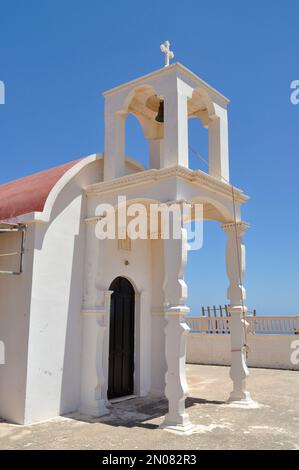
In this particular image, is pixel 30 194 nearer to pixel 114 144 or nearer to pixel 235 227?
pixel 114 144

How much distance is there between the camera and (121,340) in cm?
902

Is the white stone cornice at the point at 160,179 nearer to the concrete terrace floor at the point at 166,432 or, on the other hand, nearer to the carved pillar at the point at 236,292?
the carved pillar at the point at 236,292

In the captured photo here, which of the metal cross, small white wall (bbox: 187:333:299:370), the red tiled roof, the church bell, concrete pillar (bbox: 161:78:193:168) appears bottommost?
small white wall (bbox: 187:333:299:370)

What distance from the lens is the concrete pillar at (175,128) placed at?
713cm

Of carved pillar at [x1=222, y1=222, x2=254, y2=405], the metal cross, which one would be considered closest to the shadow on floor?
carved pillar at [x1=222, y1=222, x2=254, y2=405]

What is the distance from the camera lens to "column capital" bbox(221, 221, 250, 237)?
29.0ft

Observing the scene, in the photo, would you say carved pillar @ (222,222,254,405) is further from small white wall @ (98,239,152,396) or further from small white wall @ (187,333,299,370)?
small white wall @ (187,333,299,370)

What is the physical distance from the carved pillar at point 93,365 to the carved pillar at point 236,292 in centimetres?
277

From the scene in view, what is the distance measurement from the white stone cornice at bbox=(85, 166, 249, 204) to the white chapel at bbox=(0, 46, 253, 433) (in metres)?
0.02

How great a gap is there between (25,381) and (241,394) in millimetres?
4289

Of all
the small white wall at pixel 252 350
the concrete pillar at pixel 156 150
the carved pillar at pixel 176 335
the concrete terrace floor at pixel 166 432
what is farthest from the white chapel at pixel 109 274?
the small white wall at pixel 252 350

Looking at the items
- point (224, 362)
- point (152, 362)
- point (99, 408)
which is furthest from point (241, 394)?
point (224, 362)
